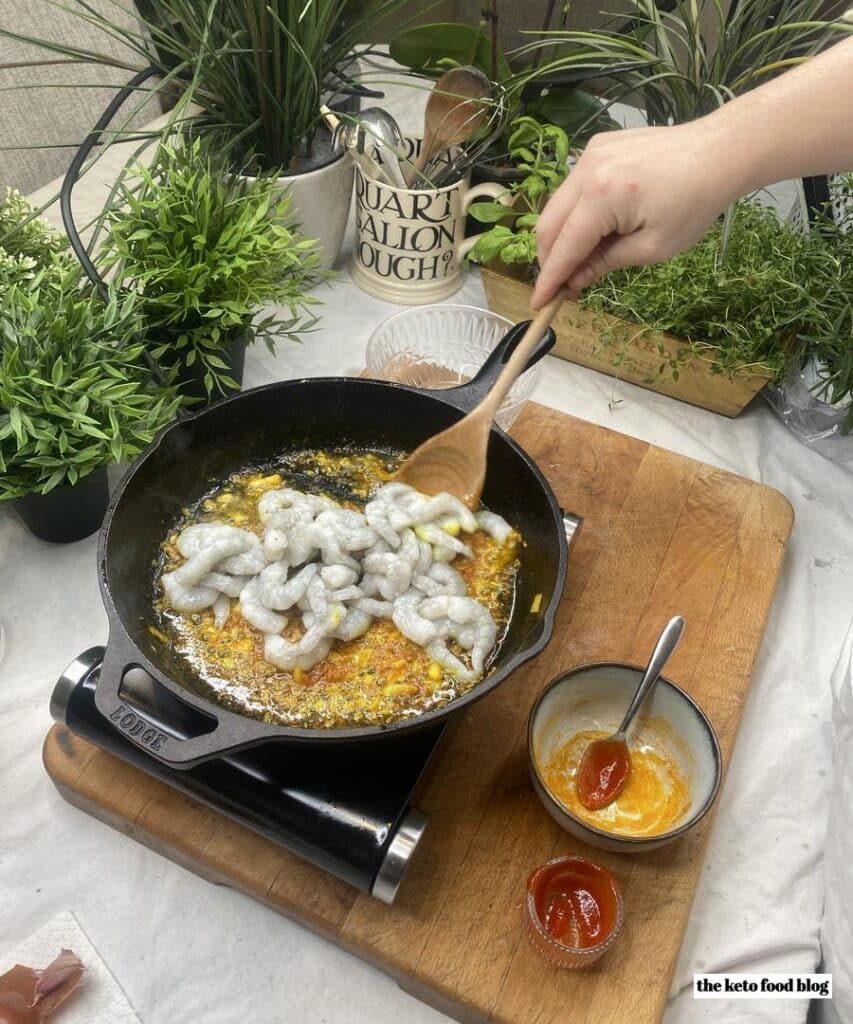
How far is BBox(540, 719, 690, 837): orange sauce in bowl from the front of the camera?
86cm

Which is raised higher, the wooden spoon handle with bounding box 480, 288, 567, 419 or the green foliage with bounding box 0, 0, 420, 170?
the green foliage with bounding box 0, 0, 420, 170

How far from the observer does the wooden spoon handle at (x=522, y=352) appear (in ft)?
3.15

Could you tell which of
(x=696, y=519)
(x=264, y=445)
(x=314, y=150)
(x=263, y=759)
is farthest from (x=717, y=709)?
(x=314, y=150)

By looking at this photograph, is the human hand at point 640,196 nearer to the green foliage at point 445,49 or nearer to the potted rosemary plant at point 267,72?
the potted rosemary plant at point 267,72

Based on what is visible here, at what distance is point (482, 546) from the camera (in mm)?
1056

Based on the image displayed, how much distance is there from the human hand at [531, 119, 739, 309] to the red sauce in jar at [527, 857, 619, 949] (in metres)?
0.64

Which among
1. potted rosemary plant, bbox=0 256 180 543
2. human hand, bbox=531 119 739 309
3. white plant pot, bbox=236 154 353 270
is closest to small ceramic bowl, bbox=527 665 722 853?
human hand, bbox=531 119 739 309

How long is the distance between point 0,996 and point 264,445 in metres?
0.67

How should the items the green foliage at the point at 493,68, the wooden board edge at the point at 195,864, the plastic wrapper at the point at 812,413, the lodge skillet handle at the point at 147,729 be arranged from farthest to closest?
the green foliage at the point at 493,68, the plastic wrapper at the point at 812,413, the wooden board edge at the point at 195,864, the lodge skillet handle at the point at 147,729

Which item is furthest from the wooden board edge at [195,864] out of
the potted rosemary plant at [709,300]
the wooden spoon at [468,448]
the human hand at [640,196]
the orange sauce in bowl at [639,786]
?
the potted rosemary plant at [709,300]

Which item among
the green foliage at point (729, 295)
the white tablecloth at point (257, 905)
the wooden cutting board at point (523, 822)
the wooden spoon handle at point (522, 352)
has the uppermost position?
the wooden spoon handle at point (522, 352)

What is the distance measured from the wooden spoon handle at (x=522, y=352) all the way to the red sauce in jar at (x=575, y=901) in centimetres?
50

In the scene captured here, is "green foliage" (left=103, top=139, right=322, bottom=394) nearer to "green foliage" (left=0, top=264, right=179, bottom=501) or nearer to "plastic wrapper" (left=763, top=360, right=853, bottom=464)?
"green foliage" (left=0, top=264, right=179, bottom=501)

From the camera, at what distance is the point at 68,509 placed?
3.56 ft
